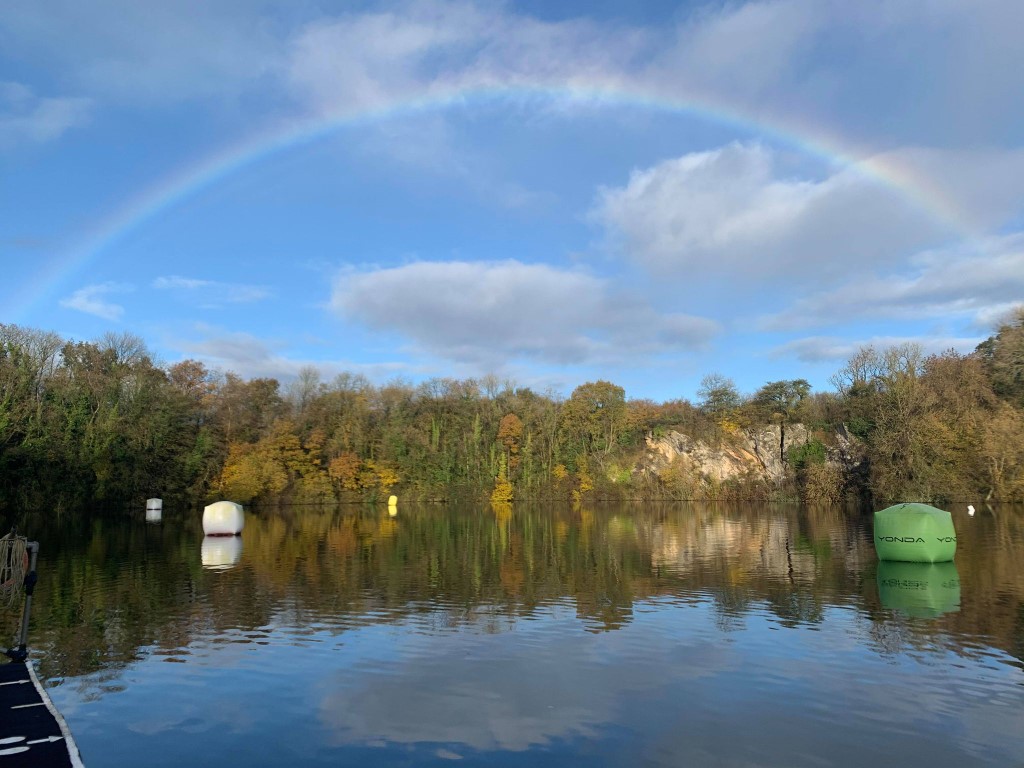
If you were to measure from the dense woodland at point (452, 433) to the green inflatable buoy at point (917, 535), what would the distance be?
3868cm

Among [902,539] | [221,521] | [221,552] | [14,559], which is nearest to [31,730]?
[14,559]

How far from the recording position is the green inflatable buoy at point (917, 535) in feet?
75.1

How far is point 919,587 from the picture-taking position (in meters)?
19.8

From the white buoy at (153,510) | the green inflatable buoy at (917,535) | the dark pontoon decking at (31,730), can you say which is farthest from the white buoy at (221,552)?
the green inflatable buoy at (917,535)

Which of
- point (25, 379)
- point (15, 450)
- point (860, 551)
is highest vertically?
point (25, 379)

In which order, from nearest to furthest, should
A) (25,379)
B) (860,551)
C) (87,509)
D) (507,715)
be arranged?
(507,715) < (860,551) < (25,379) < (87,509)

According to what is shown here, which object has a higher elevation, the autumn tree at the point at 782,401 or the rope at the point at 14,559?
the autumn tree at the point at 782,401

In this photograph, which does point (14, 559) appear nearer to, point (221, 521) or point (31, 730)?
point (31, 730)

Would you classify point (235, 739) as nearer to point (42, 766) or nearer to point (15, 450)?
point (42, 766)

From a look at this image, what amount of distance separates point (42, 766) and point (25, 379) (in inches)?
2430

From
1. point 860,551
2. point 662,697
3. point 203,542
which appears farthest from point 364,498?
point 662,697

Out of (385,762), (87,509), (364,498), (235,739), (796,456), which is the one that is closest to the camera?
(385,762)

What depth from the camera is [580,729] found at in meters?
9.45

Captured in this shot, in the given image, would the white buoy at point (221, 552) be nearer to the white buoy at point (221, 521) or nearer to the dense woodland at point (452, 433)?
the white buoy at point (221, 521)
